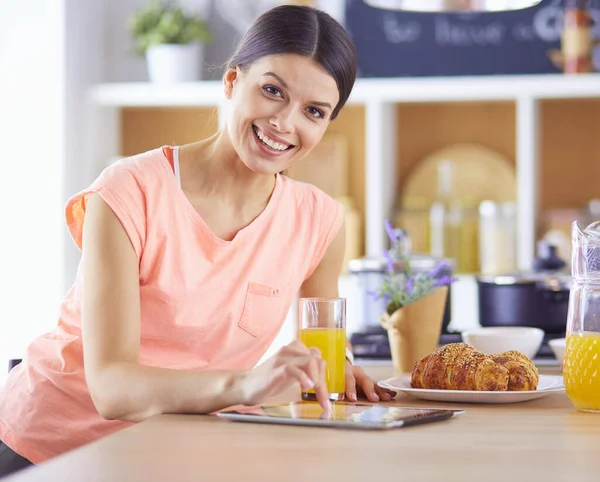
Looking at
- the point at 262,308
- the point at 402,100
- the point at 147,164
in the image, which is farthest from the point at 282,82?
the point at 402,100

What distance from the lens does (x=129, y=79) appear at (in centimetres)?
450

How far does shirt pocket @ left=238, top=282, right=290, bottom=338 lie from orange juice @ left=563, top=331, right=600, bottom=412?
1.79 feet

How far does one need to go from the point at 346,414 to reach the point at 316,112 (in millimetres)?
567

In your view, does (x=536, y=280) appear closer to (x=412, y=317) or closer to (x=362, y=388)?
(x=412, y=317)

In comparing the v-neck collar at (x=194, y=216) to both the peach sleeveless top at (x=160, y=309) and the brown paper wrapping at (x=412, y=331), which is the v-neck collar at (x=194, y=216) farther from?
the brown paper wrapping at (x=412, y=331)

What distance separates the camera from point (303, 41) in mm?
1603

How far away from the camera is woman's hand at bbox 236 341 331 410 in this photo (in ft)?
3.99

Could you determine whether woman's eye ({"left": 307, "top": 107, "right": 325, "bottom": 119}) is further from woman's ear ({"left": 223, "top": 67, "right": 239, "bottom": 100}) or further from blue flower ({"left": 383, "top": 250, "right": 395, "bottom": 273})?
blue flower ({"left": 383, "top": 250, "right": 395, "bottom": 273})

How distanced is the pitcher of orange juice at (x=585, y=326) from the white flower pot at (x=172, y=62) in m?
3.03

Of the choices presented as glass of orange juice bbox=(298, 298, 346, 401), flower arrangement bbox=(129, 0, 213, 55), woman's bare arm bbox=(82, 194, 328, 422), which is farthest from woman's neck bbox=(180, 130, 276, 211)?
flower arrangement bbox=(129, 0, 213, 55)

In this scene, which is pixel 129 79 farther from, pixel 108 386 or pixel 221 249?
pixel 108 386

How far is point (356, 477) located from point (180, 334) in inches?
28.9

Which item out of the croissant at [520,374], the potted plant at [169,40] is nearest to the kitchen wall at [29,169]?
the potted plant at [169,40]

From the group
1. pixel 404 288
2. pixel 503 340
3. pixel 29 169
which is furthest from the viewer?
pixel 29 169
